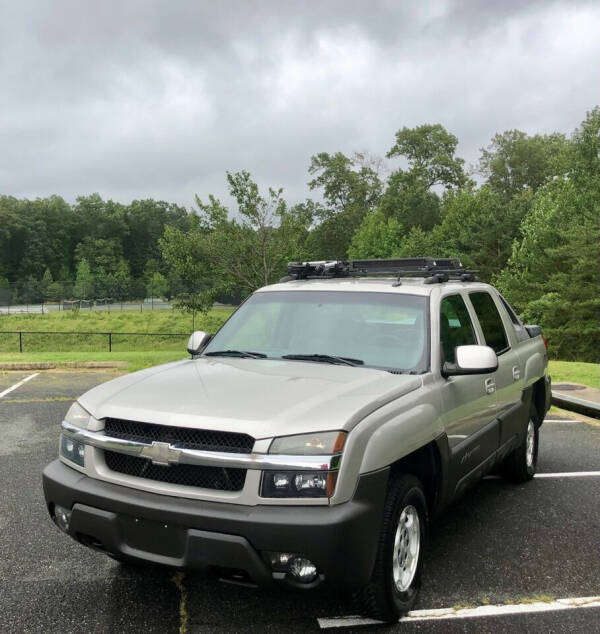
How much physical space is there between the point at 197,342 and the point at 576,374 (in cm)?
1041

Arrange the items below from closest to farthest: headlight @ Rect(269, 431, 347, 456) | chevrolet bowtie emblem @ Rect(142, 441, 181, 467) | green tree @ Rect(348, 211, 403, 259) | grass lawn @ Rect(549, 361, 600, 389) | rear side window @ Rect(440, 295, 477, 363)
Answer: headlight @ Rect(269, 431, 347, 456) → chevrolet bowtie emblem @ Rect(142, 441, 181, 467) → rear side window @ Rect(440, 295, 477, 363) → grass lawn @ Rect(549, 361, 600, 389) → green tree @ Rect(348, 211, 403, 259)

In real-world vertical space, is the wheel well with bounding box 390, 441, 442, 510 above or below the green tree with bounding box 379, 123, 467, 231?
below

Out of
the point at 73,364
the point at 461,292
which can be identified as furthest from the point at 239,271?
the point at 461,292

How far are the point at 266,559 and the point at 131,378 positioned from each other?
1.48 meters

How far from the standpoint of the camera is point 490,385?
4641mm

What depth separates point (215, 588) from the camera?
374 cm

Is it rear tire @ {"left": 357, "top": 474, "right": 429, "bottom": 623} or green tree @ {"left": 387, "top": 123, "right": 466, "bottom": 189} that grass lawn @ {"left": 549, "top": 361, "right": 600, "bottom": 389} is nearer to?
rear tire @ {"left": 357, "top": 474, "right": 429, "bottom": 623}

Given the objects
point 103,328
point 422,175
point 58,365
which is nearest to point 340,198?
point 422,175

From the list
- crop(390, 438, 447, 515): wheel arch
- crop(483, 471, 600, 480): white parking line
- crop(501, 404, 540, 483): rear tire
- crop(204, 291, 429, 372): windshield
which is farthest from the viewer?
crop(483, 471, 600, 480): white parking line

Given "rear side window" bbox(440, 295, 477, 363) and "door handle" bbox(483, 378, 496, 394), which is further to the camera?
"door handle" bbox(483, 378, 496, 394)

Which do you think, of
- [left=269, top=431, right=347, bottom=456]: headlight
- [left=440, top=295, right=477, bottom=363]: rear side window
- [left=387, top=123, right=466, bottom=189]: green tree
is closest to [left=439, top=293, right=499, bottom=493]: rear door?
[left=440, top=295, right=477, bottom=363]: rear side window

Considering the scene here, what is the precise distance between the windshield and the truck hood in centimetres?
23

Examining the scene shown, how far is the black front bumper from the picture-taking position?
2.80m

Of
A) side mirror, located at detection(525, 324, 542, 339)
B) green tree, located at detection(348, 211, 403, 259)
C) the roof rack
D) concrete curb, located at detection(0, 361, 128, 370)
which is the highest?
green tree, located at detection(348, 211, 403, 259)
